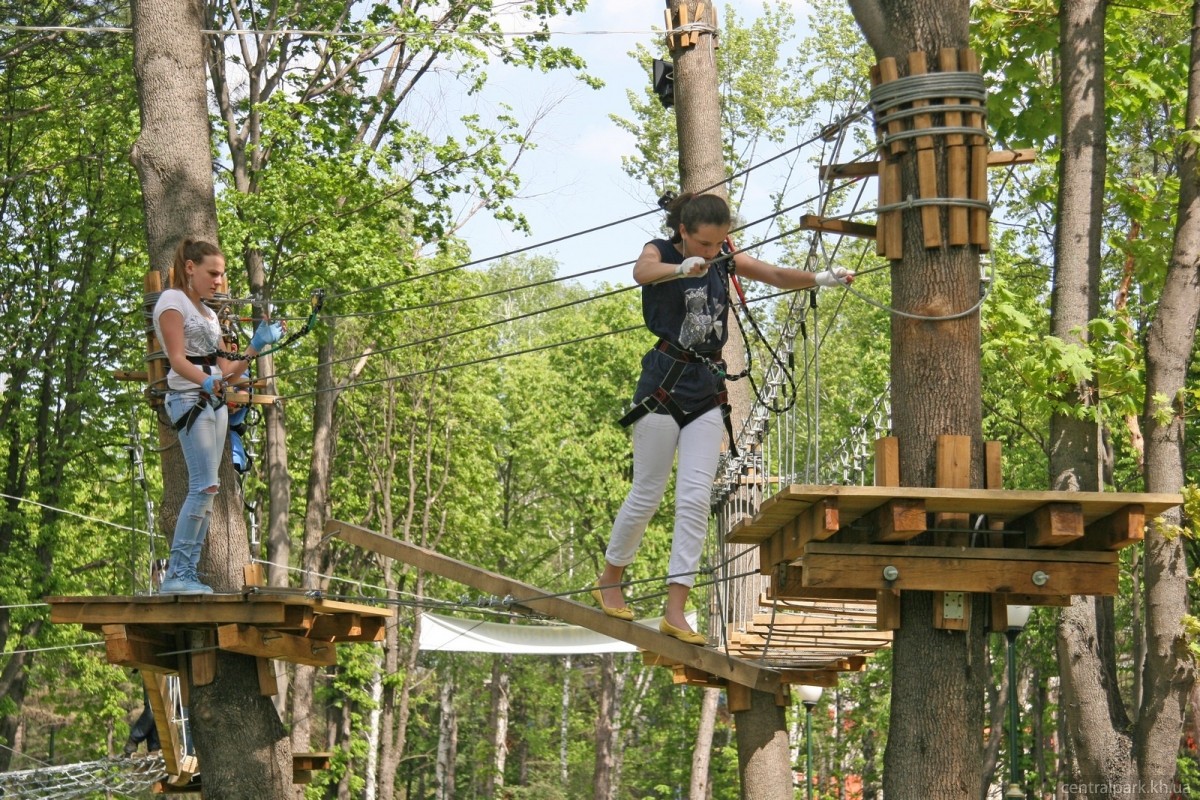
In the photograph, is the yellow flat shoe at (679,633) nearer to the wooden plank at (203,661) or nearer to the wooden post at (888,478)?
the wooden post at (888,478)

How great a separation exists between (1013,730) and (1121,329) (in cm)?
271

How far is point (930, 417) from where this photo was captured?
4.52 m

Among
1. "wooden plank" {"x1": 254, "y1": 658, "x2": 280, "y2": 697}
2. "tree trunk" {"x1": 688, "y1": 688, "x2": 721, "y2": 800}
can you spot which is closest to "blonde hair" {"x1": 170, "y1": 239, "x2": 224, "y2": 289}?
"wooden plank" {"x1": 254, "y1": 658, "x2": 280, "y2": 697}

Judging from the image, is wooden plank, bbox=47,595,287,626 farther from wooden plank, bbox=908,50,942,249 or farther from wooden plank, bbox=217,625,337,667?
wooden plank, bbox=908,50,942,249

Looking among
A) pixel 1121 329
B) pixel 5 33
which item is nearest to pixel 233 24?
pixel 5 33

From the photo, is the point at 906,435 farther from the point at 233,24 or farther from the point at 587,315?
the point at 587,315

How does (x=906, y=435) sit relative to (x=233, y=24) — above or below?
below

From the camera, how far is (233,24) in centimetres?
1655

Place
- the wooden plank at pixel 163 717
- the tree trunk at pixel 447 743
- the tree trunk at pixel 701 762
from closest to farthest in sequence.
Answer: the wooden plank at pixel 163 717 < the tree trunk at pixel 701 762 < the tree trunk at pixel 447 743

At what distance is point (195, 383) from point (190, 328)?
0.25 m

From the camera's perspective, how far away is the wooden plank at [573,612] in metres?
6.11

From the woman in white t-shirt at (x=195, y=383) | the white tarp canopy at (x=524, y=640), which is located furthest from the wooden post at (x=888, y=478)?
the white tarp canopy at (x=524, y=640)

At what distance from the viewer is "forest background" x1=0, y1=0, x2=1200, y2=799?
11.3 metres

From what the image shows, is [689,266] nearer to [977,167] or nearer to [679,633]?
[977,167]
